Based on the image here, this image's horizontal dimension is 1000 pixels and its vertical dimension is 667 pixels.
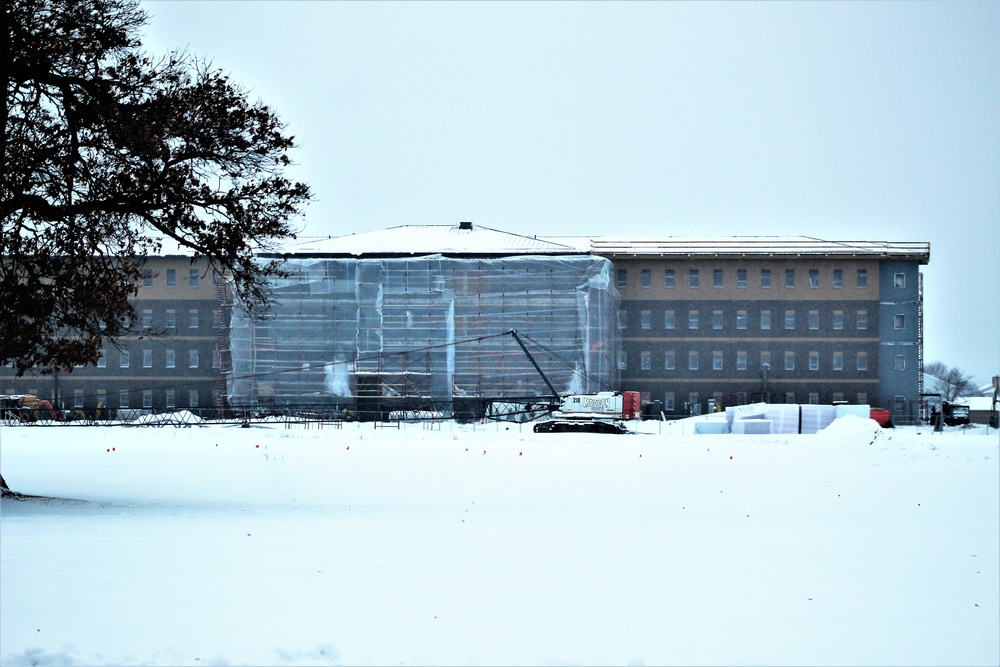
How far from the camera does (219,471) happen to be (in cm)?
2483

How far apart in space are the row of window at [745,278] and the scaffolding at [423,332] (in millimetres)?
9860

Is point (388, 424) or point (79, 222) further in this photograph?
point (388, 424)

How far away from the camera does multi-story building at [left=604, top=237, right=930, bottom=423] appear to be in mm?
77188

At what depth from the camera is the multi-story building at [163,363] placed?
78062 mm

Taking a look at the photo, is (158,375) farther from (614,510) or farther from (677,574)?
(677,574)

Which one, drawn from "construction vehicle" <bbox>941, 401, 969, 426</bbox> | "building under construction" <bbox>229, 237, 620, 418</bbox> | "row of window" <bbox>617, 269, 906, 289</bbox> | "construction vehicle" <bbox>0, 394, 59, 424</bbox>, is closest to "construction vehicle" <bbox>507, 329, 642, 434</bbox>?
"building under construction" <bbox>229, 237, 620, 418</bbox>

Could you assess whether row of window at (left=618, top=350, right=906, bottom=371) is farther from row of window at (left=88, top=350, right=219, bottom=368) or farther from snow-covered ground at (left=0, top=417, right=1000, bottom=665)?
snow-covered ground at (left=0, top=417, right=1000, bottom=665)

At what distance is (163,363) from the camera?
260 ft

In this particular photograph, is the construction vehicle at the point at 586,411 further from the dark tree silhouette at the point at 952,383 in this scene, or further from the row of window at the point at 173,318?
the dark tree silhouette at the point at 952,383

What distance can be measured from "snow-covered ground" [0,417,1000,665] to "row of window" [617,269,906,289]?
55167mm

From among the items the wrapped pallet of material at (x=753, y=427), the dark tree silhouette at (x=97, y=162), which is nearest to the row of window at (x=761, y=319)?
the wrapped pallet of material at (x=753, y=427)

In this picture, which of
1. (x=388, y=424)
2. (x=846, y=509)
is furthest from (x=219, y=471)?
(x=388, y=424)

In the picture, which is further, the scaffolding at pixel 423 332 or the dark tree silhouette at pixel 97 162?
the scaffolding at pixel 423 332

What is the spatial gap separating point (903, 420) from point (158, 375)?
51.7 metres
